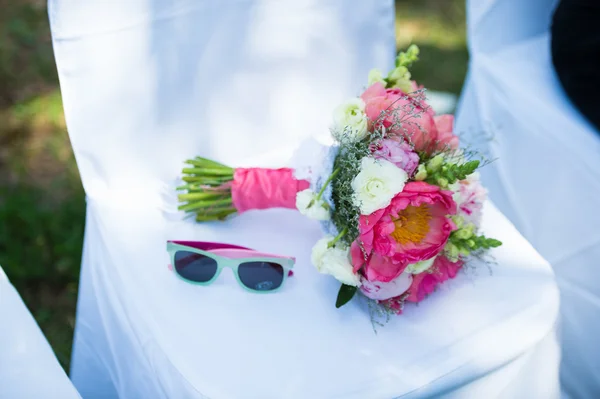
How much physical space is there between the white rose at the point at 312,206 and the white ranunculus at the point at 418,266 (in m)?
0.16

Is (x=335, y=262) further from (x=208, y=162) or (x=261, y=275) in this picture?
(x=208, y=162)

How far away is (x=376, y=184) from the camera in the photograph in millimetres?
833

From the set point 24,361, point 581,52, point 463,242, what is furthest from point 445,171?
point 581,52

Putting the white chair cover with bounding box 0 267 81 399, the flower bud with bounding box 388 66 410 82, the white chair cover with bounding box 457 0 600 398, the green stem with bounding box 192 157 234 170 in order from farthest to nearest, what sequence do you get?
1. the white chair cover with bounding box 457 0 600 398
2. the green stem with bounding box 192 157 234 170
3. the flower bud with bounding box 388 66 410 82
4. the white chair cover with bounding box 0 267 81 399

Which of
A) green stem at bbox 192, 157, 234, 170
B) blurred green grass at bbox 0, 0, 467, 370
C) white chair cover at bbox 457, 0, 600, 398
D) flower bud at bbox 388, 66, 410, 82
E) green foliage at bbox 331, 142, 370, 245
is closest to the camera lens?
green foliage at bbox 331, 142, 370, 245

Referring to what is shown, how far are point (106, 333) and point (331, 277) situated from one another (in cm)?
46

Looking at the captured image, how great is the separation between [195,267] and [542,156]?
93cm

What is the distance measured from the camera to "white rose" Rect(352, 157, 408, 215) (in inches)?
32.5

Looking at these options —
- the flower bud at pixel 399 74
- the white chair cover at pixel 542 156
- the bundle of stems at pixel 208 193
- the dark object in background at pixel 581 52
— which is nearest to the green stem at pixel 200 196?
the bundle of stems at pixel 208 193

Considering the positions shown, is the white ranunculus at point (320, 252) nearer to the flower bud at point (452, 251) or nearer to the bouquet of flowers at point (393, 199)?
the bouquet of flowers at point (393, 199)

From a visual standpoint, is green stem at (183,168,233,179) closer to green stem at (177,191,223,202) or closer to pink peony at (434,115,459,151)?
green stem at (177,191,223,202)

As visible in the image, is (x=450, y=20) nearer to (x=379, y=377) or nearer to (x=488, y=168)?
(x=488, y=168)

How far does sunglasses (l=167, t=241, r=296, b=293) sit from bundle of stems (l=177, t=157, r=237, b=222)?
4.5 inches

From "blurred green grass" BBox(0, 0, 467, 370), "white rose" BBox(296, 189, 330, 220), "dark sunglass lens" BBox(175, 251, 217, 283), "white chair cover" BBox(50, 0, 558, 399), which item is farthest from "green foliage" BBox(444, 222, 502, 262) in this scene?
"blurred green grass" BBox(0, 0, 467, 370)
